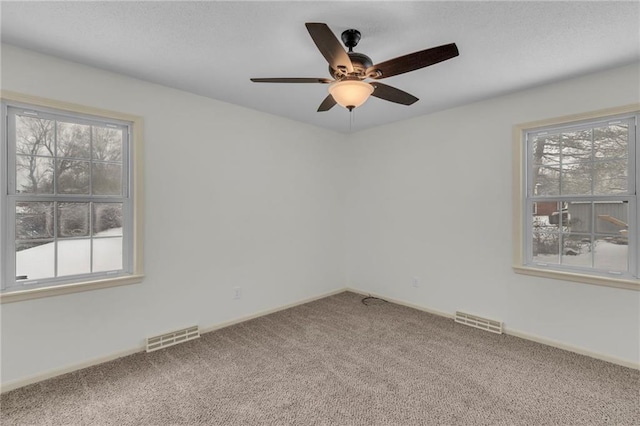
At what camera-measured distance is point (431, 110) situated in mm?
3512

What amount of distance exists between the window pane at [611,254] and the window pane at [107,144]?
4.37m

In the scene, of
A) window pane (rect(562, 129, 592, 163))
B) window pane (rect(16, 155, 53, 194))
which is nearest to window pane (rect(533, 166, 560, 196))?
window pane (rect(562, 129, 592, 163))

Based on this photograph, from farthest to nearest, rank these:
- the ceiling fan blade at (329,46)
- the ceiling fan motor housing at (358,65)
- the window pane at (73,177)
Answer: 1. the window pane at (73,177)
2. the ceiling fan motor housing at (358,65)
3. the ceiling fan blade at (329,46)

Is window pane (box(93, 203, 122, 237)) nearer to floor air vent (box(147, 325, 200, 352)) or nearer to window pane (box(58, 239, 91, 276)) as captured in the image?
window pane (box(58, 239, 91, 276))

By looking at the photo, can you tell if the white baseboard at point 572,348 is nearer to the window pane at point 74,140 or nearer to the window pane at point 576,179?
the window pane at point 576,179

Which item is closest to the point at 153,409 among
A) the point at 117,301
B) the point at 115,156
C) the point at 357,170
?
the point at 117,301

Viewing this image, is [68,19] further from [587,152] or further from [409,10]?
[587,152]

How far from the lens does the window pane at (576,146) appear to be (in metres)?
2.69

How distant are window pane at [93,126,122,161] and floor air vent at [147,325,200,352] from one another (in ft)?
5.51

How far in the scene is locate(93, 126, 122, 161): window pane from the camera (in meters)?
2.55

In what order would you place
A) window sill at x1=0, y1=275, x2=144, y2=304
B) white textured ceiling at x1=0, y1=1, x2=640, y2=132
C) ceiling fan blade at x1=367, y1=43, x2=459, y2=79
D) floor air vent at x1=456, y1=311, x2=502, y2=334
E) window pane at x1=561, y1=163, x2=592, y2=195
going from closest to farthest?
ceiling fan blade at x1=367, y1=43, x2=459, y2=79
white textured ceiling at x1=0, y1=1, x2=640, y2=132
window sill at x1=0, y1=275, x2=144, y2=304
window pane at x1=561, y1=163, x2=592, y2=195
floor air vent at x1=456, y1=311, x2=502, y2=334

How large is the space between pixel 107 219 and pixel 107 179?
13.9 inches

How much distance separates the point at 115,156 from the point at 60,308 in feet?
4.31

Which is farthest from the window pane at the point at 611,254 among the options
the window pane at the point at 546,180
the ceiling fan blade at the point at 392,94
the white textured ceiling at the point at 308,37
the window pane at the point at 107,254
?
the window pane at the point at 107,254
